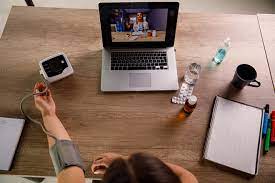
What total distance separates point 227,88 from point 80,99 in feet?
2.07

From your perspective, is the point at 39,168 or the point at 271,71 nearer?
Answer: the point at 39,168

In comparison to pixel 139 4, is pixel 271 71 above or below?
below

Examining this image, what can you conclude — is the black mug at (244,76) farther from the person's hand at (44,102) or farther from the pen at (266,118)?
the person's hand at (44,102)

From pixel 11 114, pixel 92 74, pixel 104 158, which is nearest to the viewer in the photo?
pixel 104 158

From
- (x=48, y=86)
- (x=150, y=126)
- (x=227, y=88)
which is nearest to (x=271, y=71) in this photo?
(x=227, y=88)

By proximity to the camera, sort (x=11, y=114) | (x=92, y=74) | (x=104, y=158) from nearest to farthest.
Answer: (x=104, y=158)
(x=11, y=114)
(x=92, y=74)

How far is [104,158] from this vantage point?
95cm

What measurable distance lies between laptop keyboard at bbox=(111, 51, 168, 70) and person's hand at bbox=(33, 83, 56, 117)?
296 mm

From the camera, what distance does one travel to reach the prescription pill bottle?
3.38 ft

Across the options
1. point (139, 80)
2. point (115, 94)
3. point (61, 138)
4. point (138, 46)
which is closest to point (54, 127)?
point (61, 138)

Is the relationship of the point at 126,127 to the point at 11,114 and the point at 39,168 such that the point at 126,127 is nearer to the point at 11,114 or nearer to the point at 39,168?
the point at 39,168

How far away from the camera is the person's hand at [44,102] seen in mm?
1038

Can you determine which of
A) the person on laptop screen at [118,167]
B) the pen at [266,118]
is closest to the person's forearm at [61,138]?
the person on laptop screen at [118,167]

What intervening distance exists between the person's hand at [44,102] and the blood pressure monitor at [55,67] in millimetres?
59
